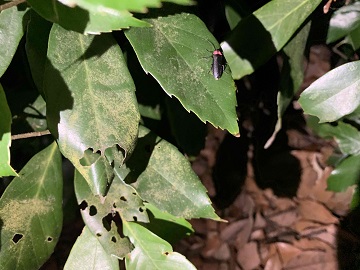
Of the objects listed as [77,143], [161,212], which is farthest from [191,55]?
[161,212]

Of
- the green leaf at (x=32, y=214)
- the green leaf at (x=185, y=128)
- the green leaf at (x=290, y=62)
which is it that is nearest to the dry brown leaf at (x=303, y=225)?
the green leaf at (x=185, y=128)

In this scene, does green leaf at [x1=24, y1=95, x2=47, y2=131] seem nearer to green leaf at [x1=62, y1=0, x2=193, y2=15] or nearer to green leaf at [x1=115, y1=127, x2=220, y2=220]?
green leaf at [x1=115, y1=127, x2=220, y2=220]

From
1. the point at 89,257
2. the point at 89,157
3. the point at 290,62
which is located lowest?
the point at 89,257

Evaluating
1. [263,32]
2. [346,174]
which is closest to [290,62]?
[263,32]

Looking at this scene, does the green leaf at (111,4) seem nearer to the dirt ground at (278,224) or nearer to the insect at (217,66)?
the insect at (217,66)

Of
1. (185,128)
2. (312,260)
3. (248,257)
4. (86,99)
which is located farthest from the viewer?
(248,257)

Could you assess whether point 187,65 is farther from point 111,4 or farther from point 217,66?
point 111,4
